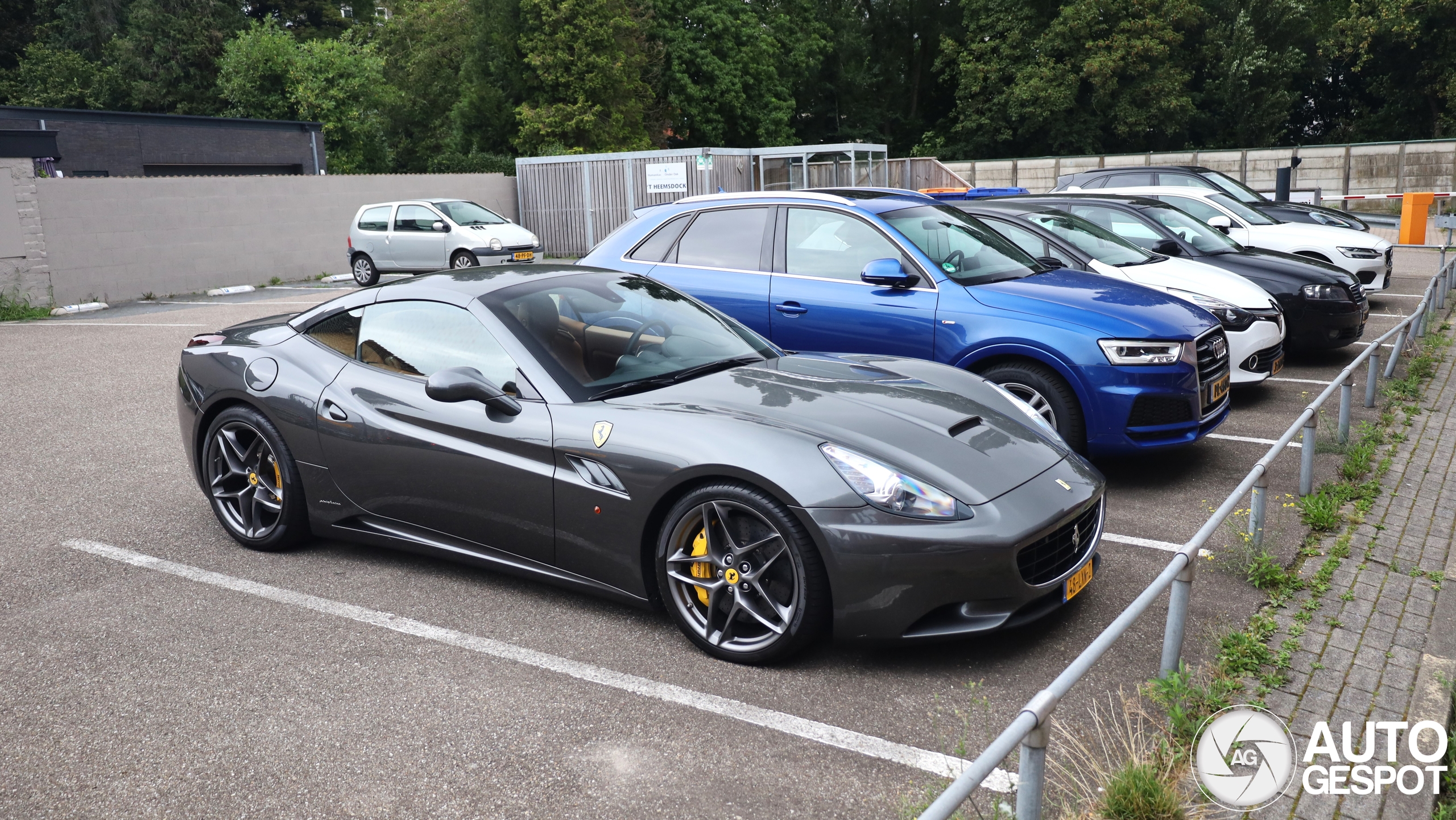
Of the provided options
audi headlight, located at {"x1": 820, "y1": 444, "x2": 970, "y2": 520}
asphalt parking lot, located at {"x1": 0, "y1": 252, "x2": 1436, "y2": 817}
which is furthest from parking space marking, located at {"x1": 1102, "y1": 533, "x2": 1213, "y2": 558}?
audi headlight, located at {"x1": 820, "y1": 444, "x2": 970, "y2": 520}

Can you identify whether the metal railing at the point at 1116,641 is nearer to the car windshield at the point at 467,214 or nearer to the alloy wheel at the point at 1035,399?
the alloy wheel at the point at 1035,399

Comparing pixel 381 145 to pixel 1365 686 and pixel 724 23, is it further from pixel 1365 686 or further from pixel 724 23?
pixel 1365 686

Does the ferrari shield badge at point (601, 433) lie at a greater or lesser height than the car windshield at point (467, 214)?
lesser

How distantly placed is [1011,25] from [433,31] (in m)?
25.1

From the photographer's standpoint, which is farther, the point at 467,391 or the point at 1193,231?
the point at 1193,231

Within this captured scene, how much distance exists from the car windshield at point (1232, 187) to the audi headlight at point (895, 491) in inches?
509

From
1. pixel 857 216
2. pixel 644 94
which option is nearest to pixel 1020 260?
pixel 857 216

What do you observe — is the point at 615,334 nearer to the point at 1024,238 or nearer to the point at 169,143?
the point at 1024,238

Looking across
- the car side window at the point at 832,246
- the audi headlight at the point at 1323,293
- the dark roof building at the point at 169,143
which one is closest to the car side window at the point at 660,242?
the car side window at the point at 832,246

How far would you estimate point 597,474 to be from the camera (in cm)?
400

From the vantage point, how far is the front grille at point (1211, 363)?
235 inches

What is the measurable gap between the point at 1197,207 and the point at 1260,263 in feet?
10.1

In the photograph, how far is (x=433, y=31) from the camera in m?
47.4

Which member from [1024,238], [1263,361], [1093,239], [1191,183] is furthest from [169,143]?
[1263,361]
